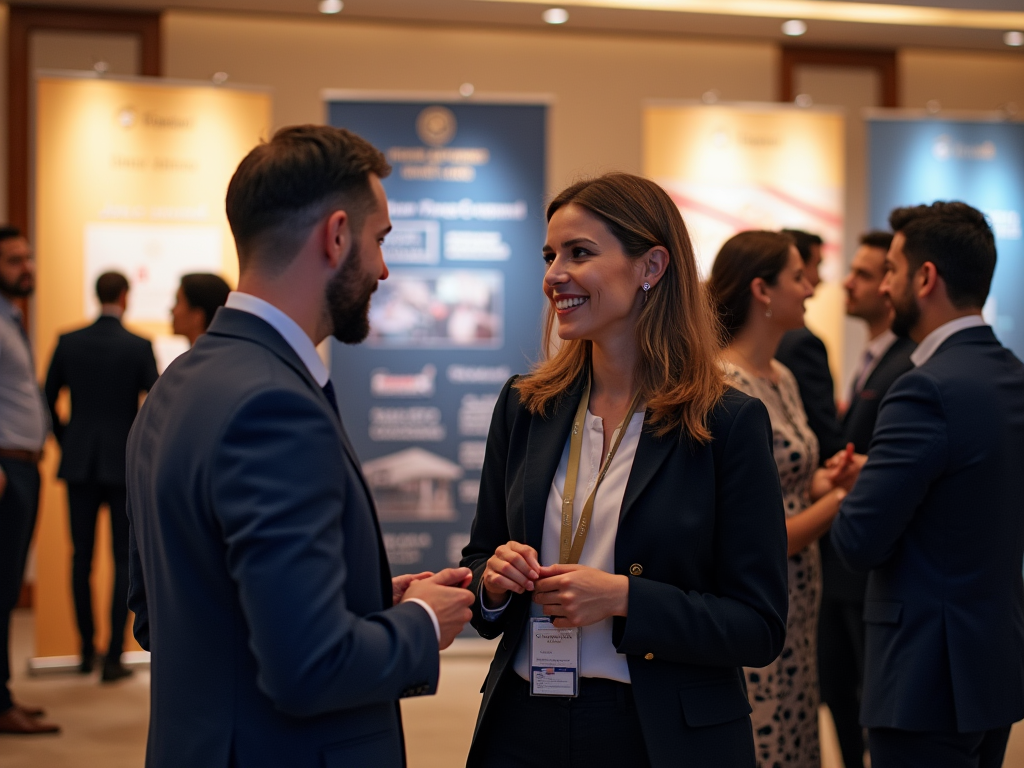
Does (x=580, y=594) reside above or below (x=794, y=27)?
below

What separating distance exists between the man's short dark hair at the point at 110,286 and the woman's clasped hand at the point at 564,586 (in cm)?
408

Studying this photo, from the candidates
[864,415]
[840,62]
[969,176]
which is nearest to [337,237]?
[864,415]

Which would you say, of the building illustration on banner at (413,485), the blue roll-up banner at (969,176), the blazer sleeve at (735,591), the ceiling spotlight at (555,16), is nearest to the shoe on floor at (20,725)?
the building illustration on banner at (413,485)

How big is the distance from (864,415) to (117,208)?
413 cm

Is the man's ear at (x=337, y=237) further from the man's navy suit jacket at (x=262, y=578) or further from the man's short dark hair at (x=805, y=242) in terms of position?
the man's short dark hair at (x=805, y=242)

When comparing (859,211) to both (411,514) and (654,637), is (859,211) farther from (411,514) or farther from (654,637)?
(654,637)

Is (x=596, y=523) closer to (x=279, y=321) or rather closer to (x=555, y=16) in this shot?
(x=279, y=321)

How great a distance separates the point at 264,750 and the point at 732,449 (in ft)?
3.05

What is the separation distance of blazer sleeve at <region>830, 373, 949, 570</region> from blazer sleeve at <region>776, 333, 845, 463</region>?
1.03 m

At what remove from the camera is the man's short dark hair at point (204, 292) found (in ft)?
14.4

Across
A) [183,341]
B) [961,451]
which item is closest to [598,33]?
[183,341]

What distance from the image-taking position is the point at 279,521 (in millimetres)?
1211

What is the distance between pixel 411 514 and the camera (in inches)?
224

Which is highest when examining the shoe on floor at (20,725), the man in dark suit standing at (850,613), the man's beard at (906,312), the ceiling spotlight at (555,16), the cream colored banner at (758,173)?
the ceiling spotlight at (555,16)
